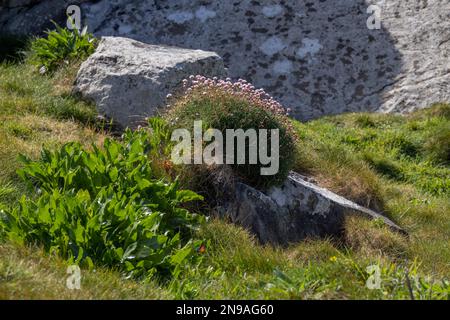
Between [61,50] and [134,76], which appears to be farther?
[61,50]

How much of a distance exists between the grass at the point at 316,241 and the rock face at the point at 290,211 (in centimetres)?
20

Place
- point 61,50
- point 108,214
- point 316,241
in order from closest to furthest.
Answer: point 108,214 → point 316,241 → point 61,50

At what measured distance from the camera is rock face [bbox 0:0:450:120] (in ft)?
36.5

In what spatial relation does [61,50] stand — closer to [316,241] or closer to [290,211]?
[290,211]

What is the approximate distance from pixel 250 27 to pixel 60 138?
4.76m

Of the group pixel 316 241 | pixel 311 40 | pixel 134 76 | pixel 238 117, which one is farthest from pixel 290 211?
pixel 311 40

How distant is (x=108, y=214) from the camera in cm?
550

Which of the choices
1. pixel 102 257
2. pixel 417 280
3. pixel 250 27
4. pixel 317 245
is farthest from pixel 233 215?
pixel 250 27

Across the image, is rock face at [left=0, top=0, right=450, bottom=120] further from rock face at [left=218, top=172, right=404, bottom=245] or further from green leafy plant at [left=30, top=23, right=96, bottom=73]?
rock face at [left=218, top=172, right=404, bottom=245]

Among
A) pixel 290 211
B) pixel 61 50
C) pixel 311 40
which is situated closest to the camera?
pixel 290 211

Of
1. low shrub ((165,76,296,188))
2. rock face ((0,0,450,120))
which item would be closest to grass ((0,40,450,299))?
rock face ((0,0,450,120))

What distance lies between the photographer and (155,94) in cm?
872

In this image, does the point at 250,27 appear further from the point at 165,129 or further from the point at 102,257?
the point at 102,257

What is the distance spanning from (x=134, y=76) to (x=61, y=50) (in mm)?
1645
